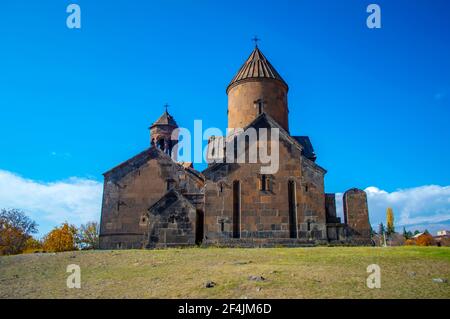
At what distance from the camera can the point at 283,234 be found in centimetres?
1519

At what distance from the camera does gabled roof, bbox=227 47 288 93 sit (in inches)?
768

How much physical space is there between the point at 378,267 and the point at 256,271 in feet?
9.19

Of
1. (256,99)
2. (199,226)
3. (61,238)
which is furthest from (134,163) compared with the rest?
(61,238)

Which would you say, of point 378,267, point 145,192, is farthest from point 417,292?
point 145,192

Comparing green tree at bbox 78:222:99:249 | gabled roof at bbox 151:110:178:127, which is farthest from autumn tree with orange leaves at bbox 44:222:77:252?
gabled roof at bbox 151:110:178:127

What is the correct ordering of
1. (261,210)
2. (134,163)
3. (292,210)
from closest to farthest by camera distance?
(261,210)
(292,210)
(134,163)

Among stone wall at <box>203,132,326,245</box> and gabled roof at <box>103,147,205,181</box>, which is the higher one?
gabled roof at <box>103,147,205,181</box>

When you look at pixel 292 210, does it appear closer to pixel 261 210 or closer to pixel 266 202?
pixel 266 202

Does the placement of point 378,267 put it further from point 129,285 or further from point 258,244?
point 258,244

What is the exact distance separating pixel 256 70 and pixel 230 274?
13382 millimetres

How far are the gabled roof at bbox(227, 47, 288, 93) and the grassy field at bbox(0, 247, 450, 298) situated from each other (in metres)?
10.3

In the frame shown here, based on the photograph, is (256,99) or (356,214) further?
(256,99)

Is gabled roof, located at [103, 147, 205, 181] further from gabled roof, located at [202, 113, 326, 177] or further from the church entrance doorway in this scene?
gabled roof, located at [202, 113, 326, 177]

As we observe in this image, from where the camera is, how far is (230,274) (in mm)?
8359
